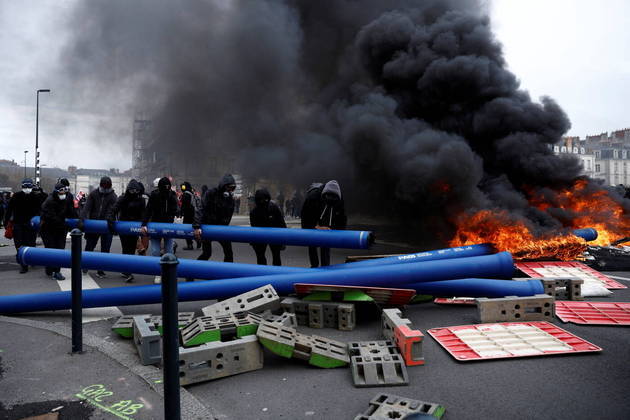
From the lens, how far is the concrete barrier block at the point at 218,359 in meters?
3.44

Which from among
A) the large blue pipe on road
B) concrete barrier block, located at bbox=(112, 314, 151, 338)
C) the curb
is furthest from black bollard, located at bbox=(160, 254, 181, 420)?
the large blue pipe on road

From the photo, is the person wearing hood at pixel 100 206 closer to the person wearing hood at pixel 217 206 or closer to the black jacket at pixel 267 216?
the person wearing hood at pixel 217 206

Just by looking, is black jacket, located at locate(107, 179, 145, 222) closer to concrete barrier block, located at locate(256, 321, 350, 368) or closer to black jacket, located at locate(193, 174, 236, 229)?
black jacket, located at locate(193, 174, 236, 229)

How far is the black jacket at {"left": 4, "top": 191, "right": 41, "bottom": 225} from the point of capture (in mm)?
8469

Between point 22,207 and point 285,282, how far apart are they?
6.30m

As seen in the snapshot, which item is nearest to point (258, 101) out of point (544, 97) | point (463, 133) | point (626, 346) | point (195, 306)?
point (463, 133)

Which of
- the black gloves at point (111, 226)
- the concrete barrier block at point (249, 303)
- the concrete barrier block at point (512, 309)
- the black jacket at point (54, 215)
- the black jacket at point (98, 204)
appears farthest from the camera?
the black jacket at point (98, 204)

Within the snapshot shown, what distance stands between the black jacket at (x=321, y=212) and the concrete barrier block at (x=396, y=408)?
3.84 metres

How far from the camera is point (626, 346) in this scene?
4.27 metres

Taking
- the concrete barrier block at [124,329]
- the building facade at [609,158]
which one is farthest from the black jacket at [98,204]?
the building facade at [609,158]

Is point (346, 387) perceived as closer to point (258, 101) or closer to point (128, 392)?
point (128, 392)

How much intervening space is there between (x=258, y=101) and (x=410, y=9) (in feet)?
21.8

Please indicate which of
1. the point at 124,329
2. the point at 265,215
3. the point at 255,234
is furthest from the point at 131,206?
the point at 124,329

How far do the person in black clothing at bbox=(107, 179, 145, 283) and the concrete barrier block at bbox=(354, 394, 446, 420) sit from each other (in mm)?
5497
